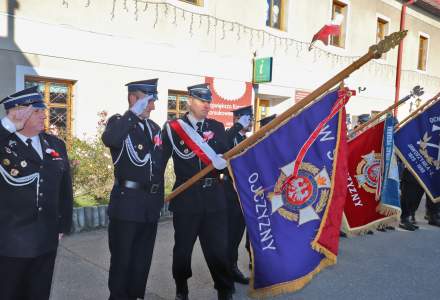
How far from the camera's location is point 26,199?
7.75ft

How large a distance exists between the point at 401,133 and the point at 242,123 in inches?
125

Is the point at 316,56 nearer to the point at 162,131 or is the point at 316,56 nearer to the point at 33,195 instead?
the point at 162,131

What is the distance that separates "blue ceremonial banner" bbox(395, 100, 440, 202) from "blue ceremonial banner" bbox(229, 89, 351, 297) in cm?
354

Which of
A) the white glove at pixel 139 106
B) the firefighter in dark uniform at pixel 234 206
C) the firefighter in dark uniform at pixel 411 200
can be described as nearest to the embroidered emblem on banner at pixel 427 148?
the firefighter in dark uniform at pixel 411 200

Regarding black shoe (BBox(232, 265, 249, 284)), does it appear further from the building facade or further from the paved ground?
the building facade

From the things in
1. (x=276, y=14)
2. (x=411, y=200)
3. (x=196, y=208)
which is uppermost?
(x=276, y=14)

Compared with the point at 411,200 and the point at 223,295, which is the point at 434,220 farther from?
the point at 223,295

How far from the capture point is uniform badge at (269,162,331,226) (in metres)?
3.01

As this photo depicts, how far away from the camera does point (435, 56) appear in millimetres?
17141

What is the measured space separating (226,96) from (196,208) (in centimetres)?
643

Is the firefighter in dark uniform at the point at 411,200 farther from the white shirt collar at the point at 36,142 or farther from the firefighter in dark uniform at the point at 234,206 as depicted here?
the white shirt collar at the point at 36,142

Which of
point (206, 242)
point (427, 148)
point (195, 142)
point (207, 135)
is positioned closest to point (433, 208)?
point (427, 148)

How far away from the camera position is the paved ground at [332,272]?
3.74 m

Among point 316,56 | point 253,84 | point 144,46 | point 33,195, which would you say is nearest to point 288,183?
point 33,195
